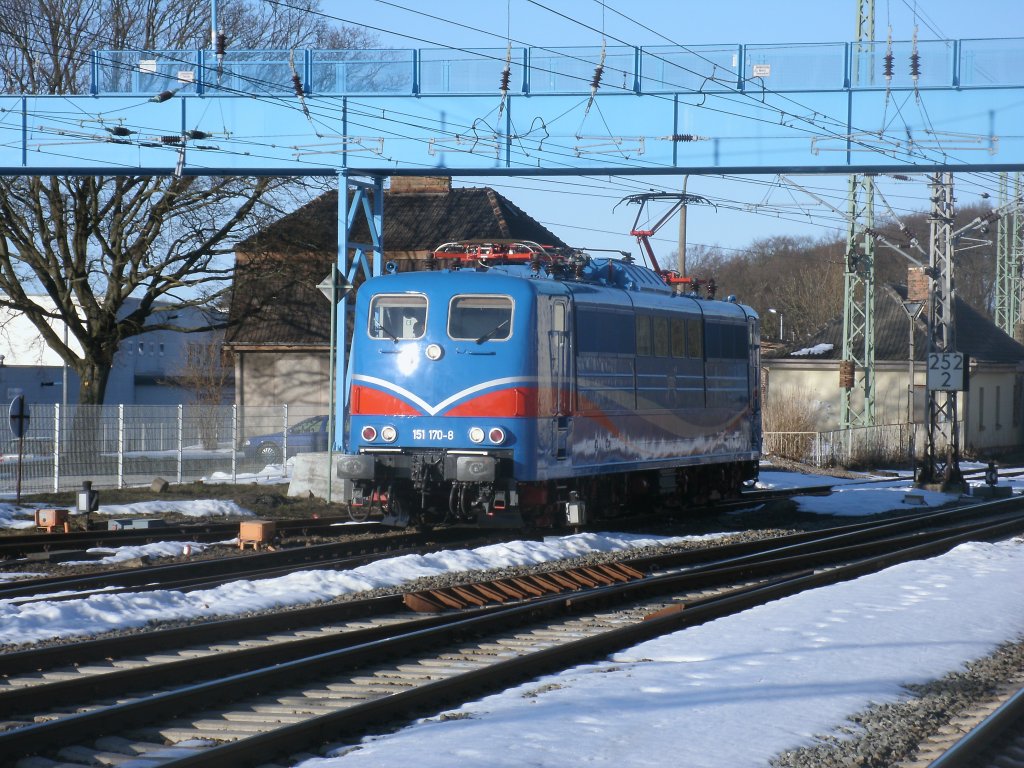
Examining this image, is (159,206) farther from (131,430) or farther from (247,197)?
(131,430)

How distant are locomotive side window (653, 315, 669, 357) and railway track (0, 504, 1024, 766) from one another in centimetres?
580

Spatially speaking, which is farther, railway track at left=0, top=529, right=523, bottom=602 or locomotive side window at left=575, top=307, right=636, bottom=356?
locomotive side window at left=575, top=307, right=636, bottom=356

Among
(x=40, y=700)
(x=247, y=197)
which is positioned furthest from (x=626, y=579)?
(x=247, y=197)

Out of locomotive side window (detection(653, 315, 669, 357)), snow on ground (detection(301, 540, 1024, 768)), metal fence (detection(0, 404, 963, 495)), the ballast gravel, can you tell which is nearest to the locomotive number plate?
locomotive side window (detection(653, 315, 669, 357))

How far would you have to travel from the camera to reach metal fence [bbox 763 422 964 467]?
37531 millimetres

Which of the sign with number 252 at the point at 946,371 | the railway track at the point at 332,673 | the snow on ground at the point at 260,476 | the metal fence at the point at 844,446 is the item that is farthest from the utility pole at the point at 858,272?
the railway track at the point at 332,673

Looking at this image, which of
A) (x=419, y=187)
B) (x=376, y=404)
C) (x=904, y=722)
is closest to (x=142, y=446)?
(x=376, y=404)

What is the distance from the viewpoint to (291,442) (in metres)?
29.7

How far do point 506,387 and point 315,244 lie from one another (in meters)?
17.0

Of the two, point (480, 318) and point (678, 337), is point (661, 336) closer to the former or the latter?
point (678, 337)

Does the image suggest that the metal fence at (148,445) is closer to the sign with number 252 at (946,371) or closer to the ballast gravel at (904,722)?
the sign with number 252 at (946,371)

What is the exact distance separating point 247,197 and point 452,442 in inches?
669

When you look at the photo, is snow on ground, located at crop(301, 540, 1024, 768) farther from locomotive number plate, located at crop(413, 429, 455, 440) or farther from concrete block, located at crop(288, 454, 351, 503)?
concrete block, located at crop(288, 454, 351, 503)

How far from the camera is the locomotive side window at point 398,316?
16.4 m
